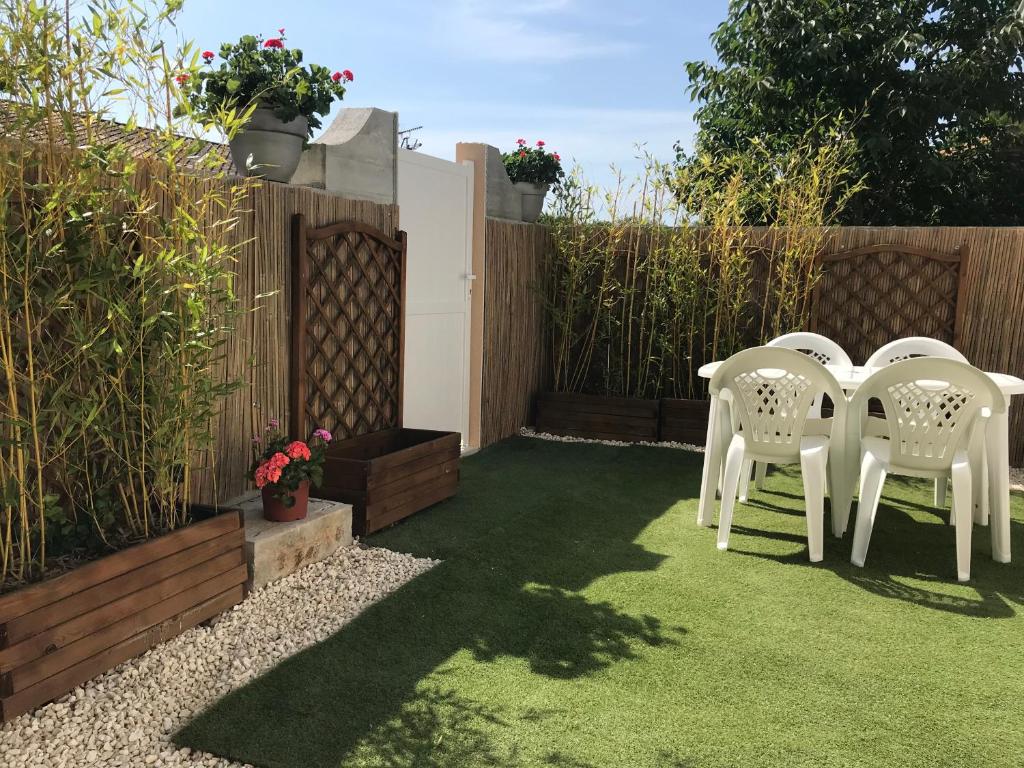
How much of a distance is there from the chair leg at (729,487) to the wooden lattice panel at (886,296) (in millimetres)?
2709

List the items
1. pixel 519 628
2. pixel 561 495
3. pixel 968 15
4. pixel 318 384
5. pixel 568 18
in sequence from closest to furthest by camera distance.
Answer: pixel 519 628, pixel 318 384, pixel 561 495, pixel 568 18, pixel 968 15

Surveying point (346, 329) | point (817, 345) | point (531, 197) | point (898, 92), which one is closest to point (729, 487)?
point (817, 345)

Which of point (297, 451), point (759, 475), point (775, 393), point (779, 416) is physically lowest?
point (759, 475)

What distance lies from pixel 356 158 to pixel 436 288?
1.17 metres

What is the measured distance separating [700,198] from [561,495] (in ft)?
9.85

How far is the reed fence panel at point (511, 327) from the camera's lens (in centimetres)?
A: 588

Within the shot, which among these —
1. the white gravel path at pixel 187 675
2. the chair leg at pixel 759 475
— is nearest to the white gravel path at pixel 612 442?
the chair leg at pixel 759 475

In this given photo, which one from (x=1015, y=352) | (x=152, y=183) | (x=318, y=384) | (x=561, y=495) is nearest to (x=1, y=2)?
(x=152, y=183)

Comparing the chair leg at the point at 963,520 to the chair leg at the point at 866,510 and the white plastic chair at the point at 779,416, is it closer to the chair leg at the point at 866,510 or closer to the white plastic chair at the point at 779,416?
the chair leg at the point at 866,510

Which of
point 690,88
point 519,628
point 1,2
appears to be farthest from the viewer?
point 690,88

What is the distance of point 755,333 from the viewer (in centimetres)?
631

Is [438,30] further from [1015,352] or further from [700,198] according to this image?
[1015,352]

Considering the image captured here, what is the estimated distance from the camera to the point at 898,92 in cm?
909

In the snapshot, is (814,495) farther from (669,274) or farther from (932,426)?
(669,274)
